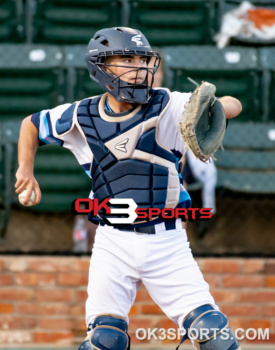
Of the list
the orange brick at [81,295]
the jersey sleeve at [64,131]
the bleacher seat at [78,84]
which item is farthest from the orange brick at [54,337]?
the bleacher seat at [78,84]

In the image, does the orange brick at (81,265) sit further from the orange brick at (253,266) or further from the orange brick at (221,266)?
the orange brick at (253,266)

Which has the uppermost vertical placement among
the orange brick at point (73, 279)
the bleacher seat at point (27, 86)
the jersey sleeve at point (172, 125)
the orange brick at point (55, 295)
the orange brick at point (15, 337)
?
the jersey sleeve at point (172, 125)

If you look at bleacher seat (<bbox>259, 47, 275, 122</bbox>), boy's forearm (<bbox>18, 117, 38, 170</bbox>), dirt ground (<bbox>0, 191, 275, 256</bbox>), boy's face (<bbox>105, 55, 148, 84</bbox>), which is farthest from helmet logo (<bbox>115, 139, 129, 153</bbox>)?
bleacher seat (<bbox>259, 47, 275, 122</bbox>)

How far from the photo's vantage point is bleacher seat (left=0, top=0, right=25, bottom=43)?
643 centimetres

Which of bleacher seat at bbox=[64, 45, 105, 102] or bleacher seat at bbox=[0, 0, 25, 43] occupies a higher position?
bleacher seat at bbox=[0, 0, 25, 43]

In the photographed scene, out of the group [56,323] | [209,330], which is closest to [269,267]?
[56,323]

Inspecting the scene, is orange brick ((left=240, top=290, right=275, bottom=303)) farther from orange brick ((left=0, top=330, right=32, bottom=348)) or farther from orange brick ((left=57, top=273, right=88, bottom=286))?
orange brick ((left=0, top=330, right=32, bottom=348))

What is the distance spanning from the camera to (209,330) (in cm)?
298

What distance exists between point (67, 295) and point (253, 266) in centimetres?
129

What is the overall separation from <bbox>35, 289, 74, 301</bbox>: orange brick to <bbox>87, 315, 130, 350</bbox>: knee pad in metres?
1.65

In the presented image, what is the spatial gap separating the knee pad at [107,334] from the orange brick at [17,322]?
68.2 inches

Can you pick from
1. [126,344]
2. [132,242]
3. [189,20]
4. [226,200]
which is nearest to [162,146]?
[132,242]

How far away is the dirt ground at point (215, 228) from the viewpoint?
579 centimetres

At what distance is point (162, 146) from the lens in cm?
317
